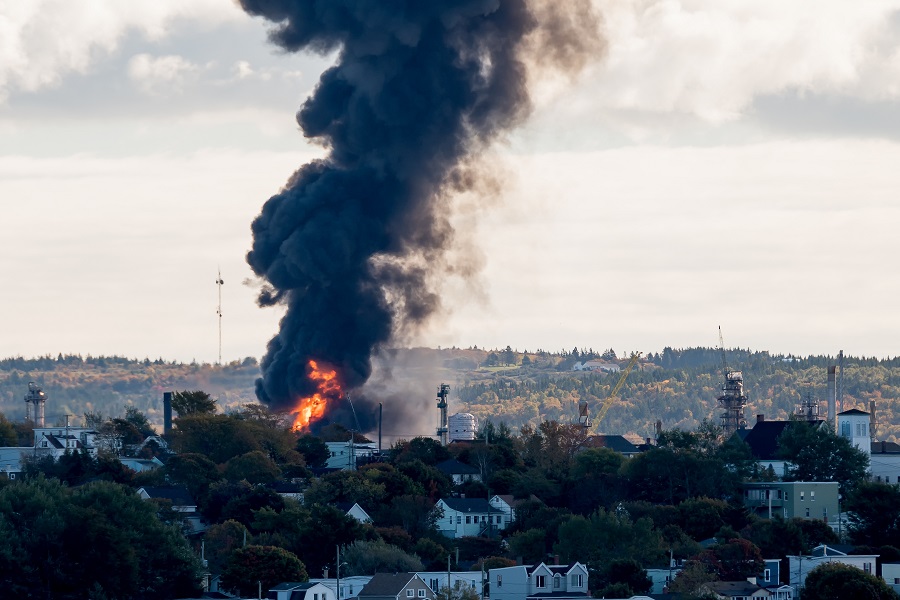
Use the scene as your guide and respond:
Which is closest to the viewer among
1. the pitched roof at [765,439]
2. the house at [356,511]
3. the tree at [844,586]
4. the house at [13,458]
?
the tree at [844,586]

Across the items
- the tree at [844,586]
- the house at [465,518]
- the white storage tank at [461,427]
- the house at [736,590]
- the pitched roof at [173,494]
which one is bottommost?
the house at [736,590]

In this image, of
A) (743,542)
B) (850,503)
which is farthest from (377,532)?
(850,503)

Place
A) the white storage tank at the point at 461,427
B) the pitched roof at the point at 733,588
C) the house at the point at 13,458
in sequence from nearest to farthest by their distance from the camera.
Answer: the pitched roof at the point at 733,588 < the house at the point at 13,458 < the white storage tank at the point at 461,427

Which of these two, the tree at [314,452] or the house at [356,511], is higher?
the tree at [314,452]

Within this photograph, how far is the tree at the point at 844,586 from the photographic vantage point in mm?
94312

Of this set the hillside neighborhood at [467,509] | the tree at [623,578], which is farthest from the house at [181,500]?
the tree at [623,578]

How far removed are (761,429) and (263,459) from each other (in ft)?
153

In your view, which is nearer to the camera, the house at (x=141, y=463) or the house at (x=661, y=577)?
the house at (x=661, y=577)

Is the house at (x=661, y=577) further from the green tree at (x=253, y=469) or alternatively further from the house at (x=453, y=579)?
the green tree at (x=253, y=469)

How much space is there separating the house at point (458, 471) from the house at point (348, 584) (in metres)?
39.9

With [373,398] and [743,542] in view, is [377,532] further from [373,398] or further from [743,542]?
[373,398]

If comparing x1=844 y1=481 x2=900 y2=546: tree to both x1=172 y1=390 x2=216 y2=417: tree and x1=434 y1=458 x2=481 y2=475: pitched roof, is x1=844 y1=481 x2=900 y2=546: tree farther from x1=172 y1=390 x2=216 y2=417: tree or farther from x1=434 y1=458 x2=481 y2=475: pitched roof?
x1=172 y1=390 x2=216 y2=417: tree

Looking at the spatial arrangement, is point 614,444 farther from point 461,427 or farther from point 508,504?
point 508,504

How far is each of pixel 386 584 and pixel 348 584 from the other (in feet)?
10.0
